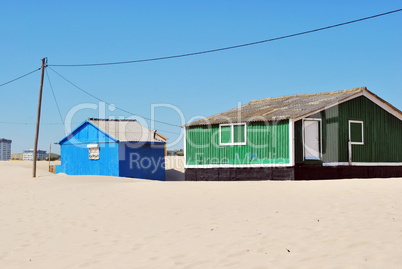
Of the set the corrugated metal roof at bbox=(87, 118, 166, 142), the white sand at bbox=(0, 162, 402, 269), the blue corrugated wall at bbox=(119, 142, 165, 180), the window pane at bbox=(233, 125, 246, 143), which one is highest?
the corrugated metal roof at bbox=(87, 118, 166, 142)

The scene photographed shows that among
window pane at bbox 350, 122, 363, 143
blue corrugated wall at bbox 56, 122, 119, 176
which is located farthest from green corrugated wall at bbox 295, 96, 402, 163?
blue corrugated wall at bbox 56, 122, 119, 176

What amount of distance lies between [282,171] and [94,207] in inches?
441

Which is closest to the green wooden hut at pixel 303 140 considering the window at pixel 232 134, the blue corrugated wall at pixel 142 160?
the window at pixel 232 134

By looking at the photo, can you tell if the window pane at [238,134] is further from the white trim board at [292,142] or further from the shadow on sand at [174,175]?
the shadow on sand at [174,175]

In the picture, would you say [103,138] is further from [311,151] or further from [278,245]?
[278,245]

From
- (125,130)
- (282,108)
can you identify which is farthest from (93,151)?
(282,108)

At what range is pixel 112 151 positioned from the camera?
105 feet

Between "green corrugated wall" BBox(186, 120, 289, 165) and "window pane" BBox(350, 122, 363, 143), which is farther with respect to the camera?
"window pane" BBox(350, 122, 363, 143)

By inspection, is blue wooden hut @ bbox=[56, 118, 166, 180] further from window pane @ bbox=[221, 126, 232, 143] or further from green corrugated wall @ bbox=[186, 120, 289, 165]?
window pane @ bbox=[221, 126, 232, 143]

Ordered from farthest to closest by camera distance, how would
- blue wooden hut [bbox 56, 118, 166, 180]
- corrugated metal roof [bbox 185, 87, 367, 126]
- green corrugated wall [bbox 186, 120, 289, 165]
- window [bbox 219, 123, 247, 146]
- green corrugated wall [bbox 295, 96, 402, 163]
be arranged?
blue wooden hut [bbox 56, 118, 166, 180] → window [bbox 219, 123, 247, 146] → green corrugated wall [bbox 295, 96, 402, 163] → corrugated metal roof [bbox 185, 87, 367, 126] → green corrugated wall [bbox 186, 120, 289, 165]

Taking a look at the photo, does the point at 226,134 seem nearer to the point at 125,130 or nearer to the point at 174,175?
the point at 125,130

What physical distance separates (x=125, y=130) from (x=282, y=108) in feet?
45.0

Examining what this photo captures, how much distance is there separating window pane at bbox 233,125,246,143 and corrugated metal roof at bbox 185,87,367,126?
0.36 m

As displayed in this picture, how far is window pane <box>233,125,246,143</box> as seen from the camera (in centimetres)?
2497
